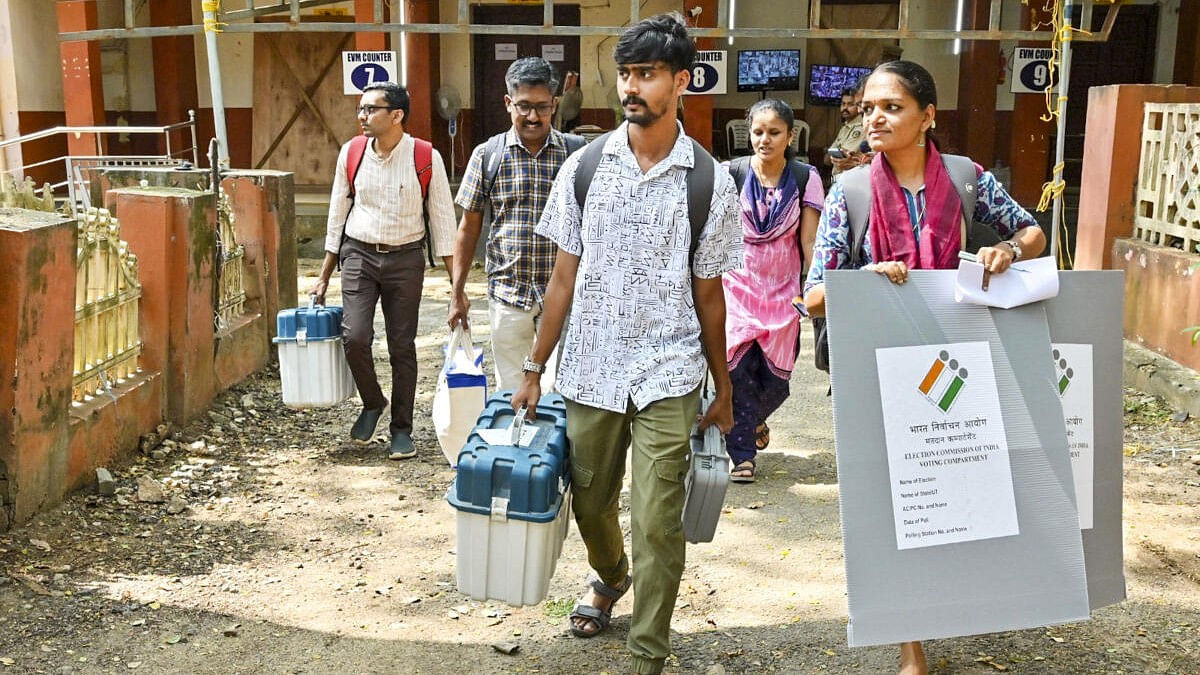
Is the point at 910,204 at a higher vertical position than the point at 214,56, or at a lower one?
lower

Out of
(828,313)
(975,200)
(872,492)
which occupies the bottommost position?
(872,492)

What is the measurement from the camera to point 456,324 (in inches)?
197

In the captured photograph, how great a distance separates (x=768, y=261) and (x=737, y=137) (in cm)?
893

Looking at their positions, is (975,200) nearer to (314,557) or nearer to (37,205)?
(314,557)

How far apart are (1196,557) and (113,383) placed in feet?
15.9

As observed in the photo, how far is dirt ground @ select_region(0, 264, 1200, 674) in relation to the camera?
3.64 metres

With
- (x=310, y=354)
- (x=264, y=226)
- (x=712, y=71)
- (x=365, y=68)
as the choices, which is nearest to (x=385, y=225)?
(x=310, y=354)

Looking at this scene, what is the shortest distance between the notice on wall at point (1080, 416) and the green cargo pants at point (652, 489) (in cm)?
105

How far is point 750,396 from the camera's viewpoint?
5387mm

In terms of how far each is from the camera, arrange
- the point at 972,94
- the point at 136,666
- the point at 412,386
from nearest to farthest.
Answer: the point at 136,666, the point at 412,386, the point at 972,94

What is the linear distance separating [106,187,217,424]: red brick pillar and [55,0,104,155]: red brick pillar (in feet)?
26.4

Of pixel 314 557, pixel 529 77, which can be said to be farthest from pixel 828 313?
pixel 314 557

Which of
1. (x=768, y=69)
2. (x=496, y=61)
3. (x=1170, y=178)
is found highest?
(x=496, y=61)

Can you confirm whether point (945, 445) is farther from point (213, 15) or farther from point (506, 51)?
point (506, 51)
